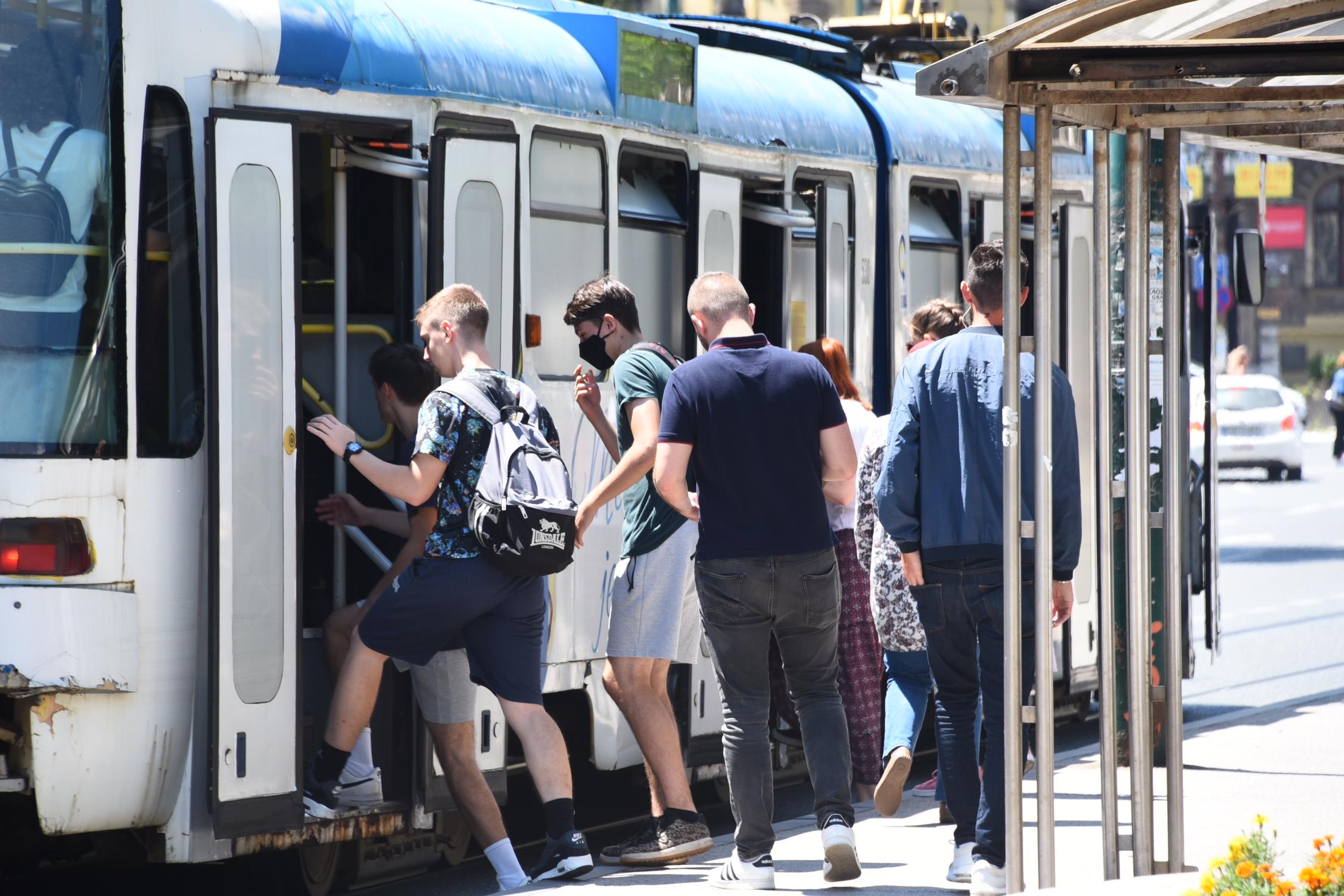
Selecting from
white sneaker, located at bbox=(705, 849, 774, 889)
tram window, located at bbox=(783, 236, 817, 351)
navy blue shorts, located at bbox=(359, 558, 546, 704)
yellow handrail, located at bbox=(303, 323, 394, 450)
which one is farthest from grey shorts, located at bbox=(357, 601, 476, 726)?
tram window, located at bbox=(783, 236, 817, 351)

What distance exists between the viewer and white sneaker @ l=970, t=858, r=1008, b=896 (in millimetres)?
6258

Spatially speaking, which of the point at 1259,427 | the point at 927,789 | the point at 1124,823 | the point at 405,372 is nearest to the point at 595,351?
the point at 405,372

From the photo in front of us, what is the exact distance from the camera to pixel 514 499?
637cm

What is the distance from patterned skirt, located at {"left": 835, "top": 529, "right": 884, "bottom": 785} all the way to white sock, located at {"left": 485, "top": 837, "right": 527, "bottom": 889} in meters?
1.97

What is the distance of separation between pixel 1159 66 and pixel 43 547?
3.06 meters

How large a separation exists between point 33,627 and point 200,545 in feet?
1.80

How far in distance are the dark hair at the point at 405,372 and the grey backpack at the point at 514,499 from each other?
0.87ft

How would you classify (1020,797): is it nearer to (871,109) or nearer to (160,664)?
(160,664)

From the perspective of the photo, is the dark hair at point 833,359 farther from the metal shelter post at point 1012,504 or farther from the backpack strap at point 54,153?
the backpack strap at point 54,153

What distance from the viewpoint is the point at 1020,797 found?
18.4ft

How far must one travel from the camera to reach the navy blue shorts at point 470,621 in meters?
6.34

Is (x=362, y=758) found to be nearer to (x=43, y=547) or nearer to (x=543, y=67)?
(x=43, y=547)

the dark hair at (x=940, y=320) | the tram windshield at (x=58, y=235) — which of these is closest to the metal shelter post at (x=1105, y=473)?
the dark hair at (x=940, y=320)

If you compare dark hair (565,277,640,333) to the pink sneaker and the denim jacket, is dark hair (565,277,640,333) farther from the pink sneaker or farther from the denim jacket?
the pink sneaker
